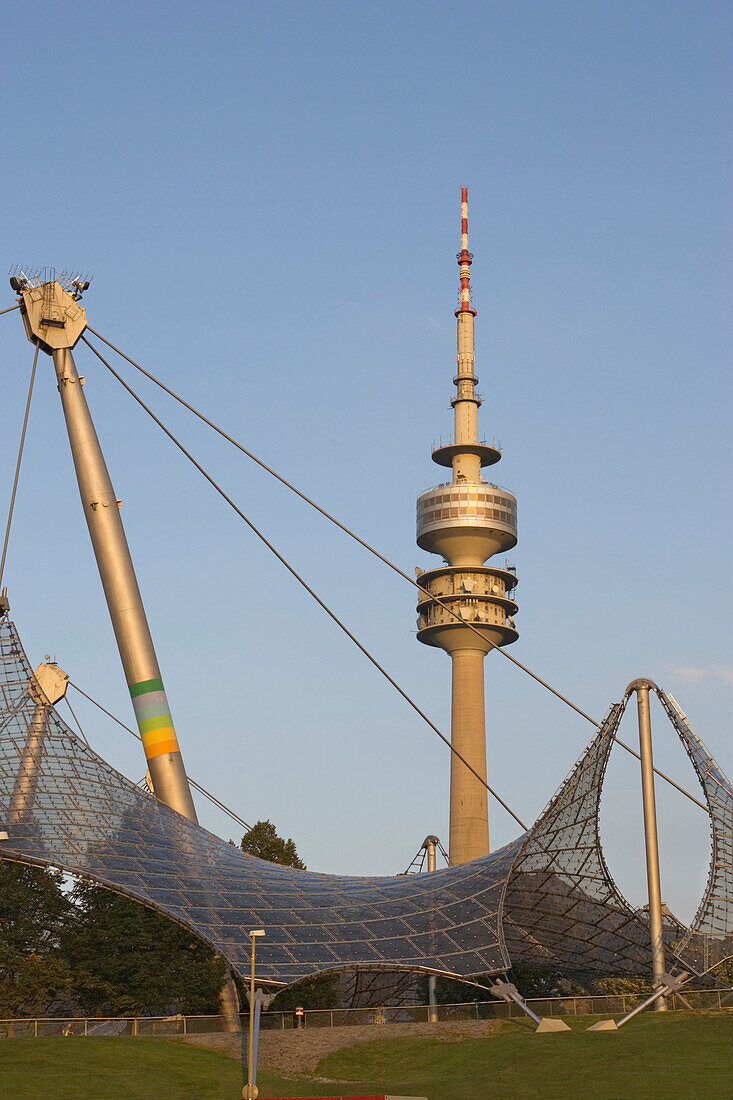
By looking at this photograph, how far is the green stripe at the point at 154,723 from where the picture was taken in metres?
70.0

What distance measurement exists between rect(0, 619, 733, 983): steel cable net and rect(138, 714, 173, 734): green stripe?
6405 millimetres

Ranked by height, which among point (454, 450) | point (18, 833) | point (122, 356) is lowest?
point (18, 833)

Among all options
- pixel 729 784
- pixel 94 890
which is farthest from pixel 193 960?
pixel 729 784

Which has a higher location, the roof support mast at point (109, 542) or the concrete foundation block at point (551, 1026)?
the roof support mast at point (109, 542)

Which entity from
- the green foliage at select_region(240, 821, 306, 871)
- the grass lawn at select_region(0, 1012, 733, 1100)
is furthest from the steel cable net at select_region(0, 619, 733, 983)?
the green foliage at select_region(240, 821, 306, 871)

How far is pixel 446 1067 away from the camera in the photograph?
43844 millimetres

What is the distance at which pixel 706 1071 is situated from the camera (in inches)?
1523

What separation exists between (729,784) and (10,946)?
29034mm

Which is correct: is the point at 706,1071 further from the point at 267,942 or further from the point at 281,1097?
the point at 267,942

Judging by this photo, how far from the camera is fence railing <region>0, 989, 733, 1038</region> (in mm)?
47531

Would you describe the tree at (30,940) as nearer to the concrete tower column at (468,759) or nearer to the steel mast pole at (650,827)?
the steel mast pole at (650,827)

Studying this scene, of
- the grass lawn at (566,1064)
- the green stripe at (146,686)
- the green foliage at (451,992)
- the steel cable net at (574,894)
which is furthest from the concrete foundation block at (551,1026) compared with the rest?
the green stripe at (146,686)

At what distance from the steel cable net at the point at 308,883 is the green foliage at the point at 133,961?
115 inches

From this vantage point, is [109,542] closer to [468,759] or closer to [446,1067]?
[446,1067]
